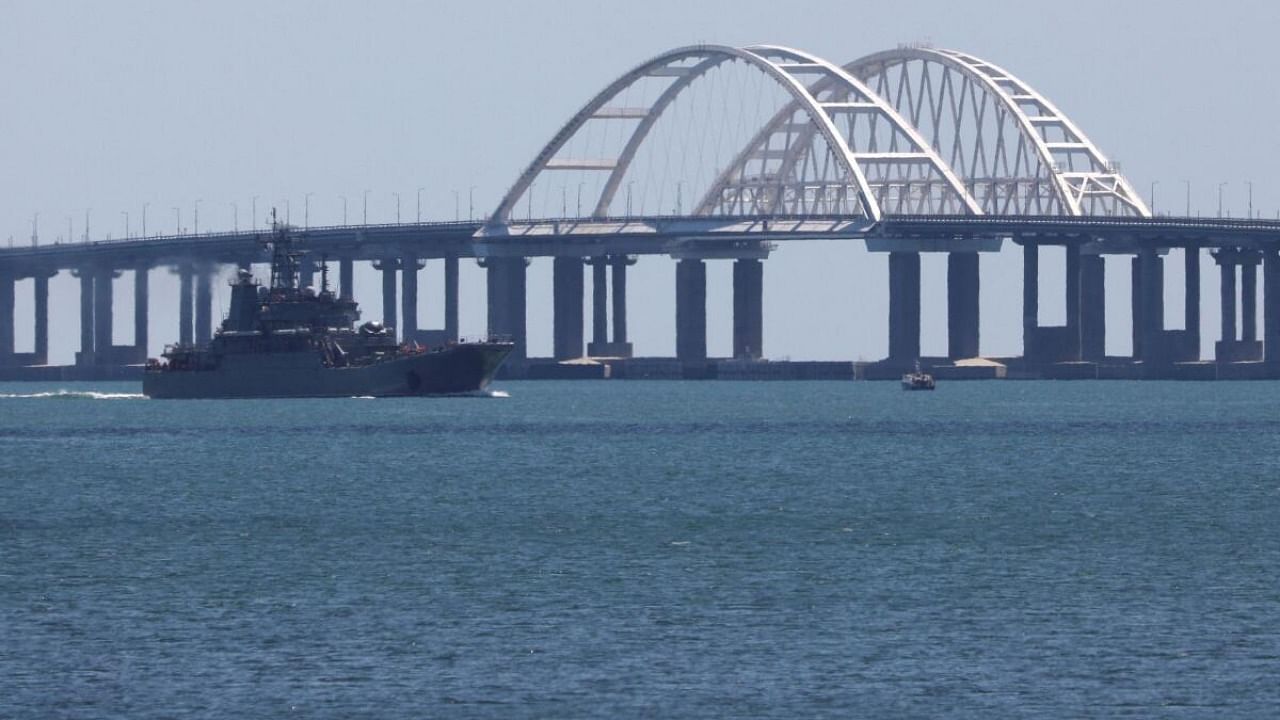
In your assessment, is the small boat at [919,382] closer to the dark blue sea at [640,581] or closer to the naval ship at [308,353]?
the naval ship at [308,353]

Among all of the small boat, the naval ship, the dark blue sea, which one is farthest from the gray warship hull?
the small boat

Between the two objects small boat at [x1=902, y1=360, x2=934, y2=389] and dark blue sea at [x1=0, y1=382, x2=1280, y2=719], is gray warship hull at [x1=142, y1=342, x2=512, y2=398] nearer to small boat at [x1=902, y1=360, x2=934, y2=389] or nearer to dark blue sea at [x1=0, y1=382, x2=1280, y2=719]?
dark blue sea at [x1=0, y1=382, x2=1280, y2=719]

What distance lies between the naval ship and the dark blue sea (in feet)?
139

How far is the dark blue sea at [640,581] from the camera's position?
39375mm

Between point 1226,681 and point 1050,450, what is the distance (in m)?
65.4

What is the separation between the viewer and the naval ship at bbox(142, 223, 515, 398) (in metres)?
149

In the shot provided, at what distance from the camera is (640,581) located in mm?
52750

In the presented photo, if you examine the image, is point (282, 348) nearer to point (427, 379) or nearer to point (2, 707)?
point (427, 379)

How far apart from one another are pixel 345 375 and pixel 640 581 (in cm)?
10005

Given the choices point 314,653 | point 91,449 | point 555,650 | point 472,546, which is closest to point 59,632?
point 314,653

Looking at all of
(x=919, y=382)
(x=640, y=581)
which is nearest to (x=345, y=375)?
(x=919, y=382)

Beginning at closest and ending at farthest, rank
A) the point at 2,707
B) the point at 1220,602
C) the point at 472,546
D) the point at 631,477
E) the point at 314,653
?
the point at 2,707
the point at 314,653
the point at 1220,602
the point at 472,546
the point at 631,477

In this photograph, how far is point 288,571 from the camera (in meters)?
55.0

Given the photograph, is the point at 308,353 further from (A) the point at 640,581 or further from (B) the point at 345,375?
(A) the point at 640,581
